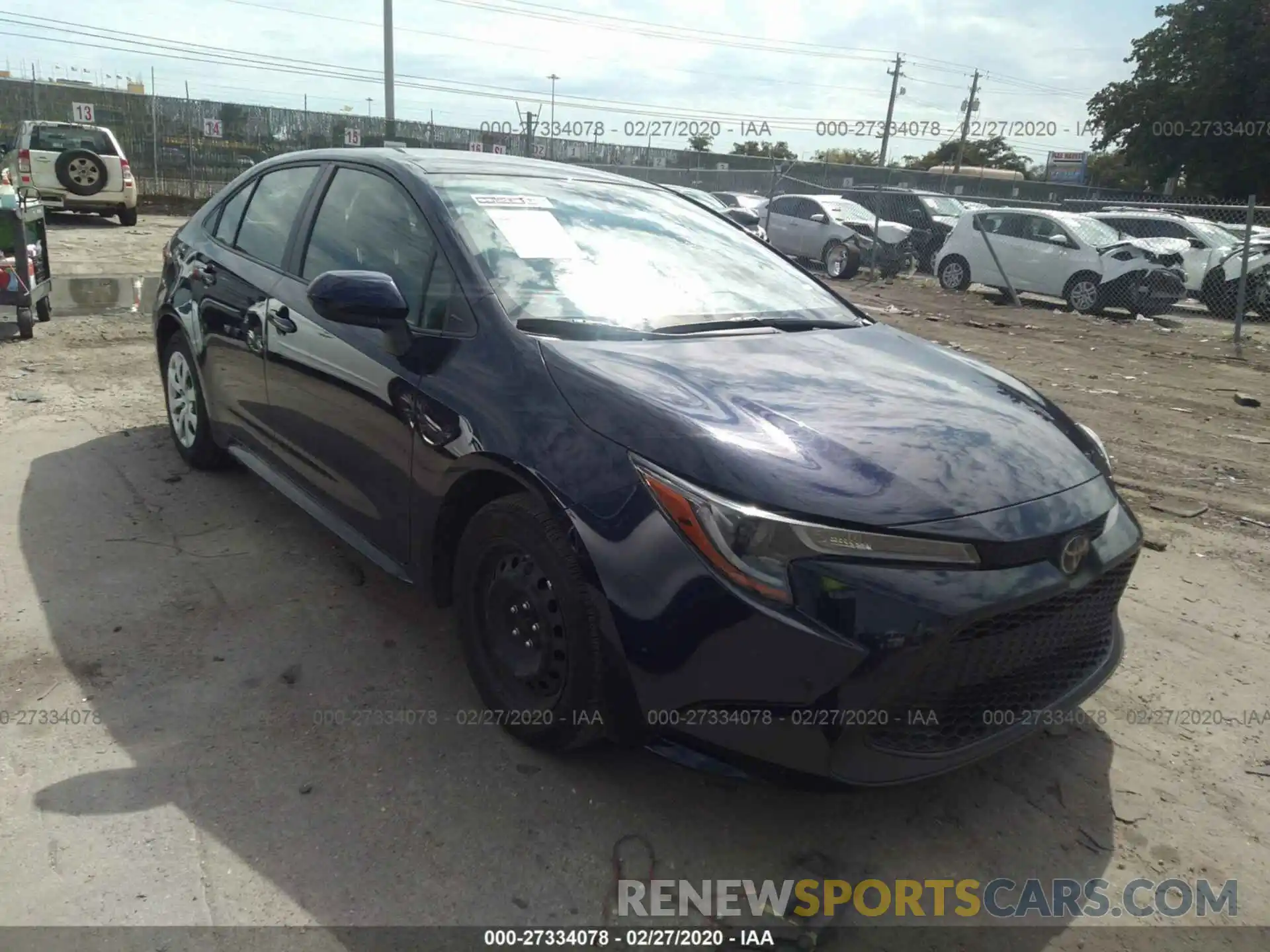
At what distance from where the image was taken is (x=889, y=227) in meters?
17.1

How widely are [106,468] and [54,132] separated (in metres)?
15.2

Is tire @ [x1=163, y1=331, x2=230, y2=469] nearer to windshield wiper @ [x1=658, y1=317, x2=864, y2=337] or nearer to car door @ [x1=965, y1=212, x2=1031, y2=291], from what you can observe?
windshield wiper @ [x1=658, y1=317, x2=864, y2=337]

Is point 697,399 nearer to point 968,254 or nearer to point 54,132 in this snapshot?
point 968,254

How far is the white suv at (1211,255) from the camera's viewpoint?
13.2 meters

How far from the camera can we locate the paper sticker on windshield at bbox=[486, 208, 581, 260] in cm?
299

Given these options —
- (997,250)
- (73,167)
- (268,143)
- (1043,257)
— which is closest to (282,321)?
(1043,257)

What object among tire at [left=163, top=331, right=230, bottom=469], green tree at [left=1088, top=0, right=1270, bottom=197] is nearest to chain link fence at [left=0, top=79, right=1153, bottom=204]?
green tree at [left=1088, top=0, right=1270, bottom=197]

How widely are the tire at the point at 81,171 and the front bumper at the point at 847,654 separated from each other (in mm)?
17493

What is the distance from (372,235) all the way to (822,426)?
1837 millimetres

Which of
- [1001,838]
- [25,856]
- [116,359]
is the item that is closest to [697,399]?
[1001,838]

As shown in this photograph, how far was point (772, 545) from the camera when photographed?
204cm

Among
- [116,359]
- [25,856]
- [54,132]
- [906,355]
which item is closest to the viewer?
[25,856]

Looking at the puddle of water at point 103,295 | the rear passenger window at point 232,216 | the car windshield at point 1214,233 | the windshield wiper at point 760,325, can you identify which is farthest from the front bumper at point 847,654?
the car windshield at point 1214,233

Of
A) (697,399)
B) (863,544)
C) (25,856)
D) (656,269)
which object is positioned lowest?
(25,856)
